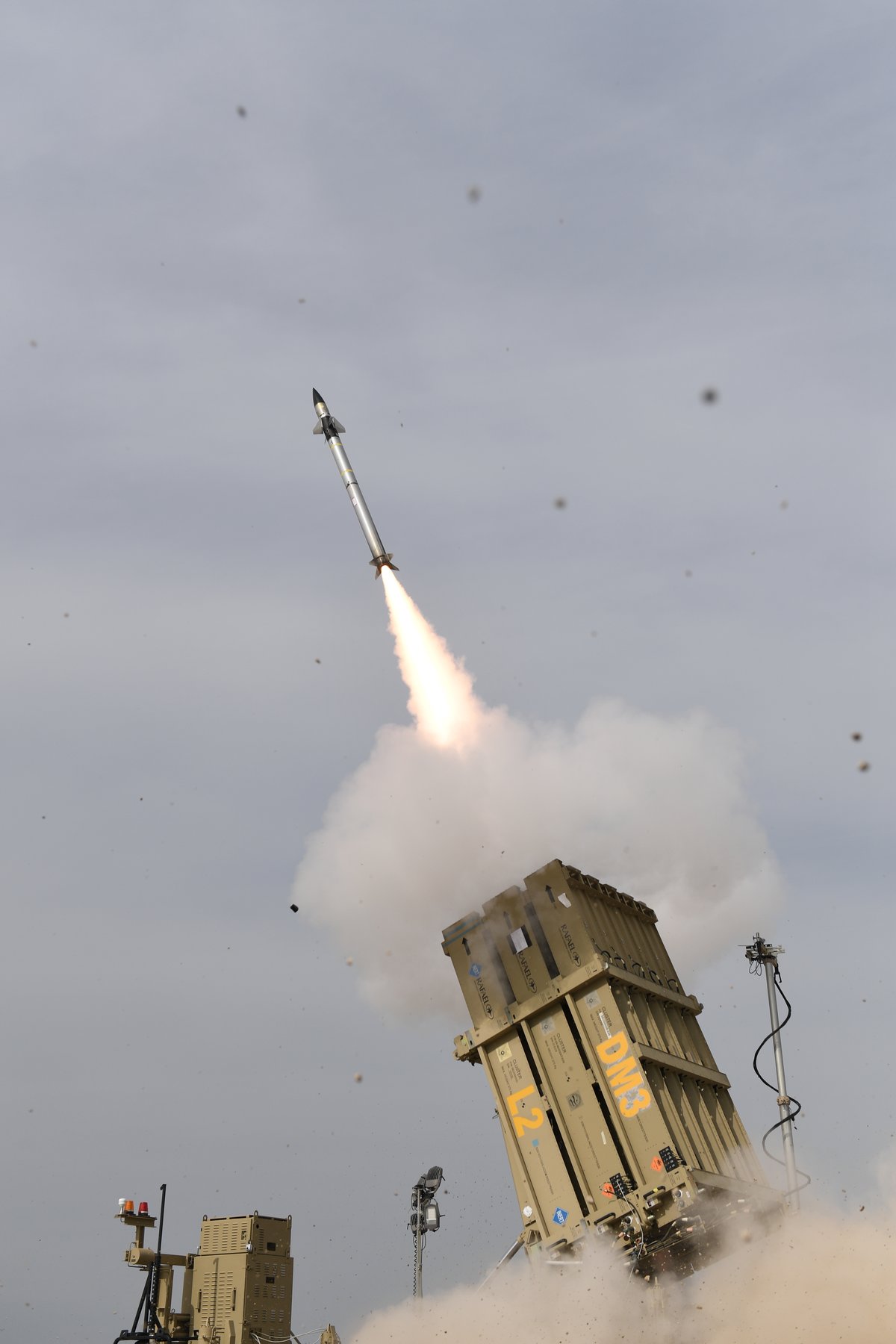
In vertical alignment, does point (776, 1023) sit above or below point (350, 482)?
below

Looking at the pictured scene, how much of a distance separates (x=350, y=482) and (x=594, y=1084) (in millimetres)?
12399

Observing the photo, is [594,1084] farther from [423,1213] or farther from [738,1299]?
[423,1213]

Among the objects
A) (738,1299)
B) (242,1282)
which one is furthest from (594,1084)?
(242,1282)

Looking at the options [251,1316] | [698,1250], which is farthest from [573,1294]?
[251,1316]

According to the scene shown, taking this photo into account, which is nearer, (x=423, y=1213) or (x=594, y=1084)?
(x=594, y=1084)

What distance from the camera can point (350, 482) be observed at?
25344 millimetres

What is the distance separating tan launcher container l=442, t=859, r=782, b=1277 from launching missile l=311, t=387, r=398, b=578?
8394mm

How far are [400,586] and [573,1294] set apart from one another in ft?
41.3

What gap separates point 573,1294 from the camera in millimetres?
16203

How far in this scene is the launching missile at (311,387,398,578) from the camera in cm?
2473

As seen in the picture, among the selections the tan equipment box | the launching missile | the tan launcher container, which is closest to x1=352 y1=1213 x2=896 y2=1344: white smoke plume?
the tan launcher container

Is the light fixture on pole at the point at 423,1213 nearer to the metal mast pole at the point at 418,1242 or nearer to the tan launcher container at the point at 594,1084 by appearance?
the metal mast pole at the point at 418,1242

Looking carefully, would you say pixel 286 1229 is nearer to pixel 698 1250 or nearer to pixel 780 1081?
pixel 698 1250

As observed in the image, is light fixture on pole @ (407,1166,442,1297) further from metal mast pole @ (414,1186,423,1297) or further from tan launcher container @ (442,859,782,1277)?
tan launcher container @ (442,859,782,1277)
